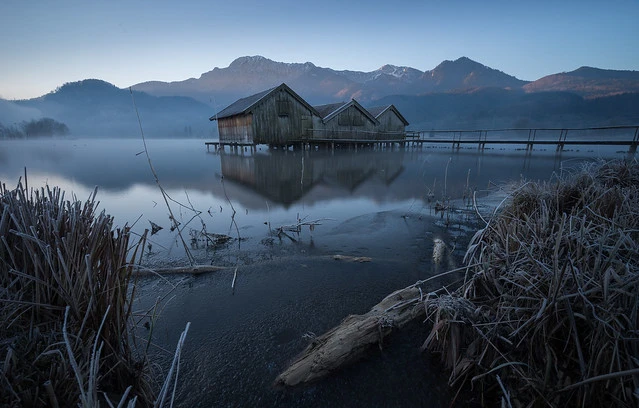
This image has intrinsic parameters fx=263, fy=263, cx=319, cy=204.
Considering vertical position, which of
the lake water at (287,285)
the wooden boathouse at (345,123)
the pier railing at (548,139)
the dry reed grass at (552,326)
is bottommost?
the lake water at (287,285)

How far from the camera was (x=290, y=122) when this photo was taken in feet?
86.1

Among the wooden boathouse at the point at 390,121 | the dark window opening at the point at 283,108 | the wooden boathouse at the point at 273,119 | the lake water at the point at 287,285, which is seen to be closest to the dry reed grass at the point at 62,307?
the lake water at the point at 287,285

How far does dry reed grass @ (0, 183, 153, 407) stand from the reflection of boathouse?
23.2 meters

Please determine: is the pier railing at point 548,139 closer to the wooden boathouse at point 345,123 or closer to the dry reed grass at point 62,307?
the wooden boathouse at point 345,123

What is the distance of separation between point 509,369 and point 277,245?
13.4 ft

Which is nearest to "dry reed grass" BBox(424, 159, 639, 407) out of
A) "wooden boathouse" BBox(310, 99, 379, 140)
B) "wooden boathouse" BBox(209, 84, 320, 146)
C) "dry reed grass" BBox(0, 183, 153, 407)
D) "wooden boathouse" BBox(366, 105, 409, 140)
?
"dry reed grass" BBox(0, 183, 153, 407)

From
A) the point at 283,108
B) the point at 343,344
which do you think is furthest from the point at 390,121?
the point at 343,344

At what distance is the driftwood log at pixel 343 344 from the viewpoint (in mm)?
2350

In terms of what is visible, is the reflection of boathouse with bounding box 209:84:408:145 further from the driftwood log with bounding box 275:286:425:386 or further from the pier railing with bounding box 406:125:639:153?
the driftwood log with bounding box 275:286:425:386

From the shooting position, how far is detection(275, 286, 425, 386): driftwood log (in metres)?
2.35

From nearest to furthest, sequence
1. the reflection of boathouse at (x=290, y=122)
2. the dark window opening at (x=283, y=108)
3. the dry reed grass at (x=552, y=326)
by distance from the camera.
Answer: the dry reed grass at (x=552, y=326), the reflection of boathouse at (x=290, y=122), the dark window opening at (x=283, y=108)

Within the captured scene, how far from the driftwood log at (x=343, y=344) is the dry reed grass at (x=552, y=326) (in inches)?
16.9

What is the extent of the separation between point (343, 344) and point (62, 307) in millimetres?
2100

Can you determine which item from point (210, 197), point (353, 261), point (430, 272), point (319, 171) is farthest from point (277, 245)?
point (319, 171)
